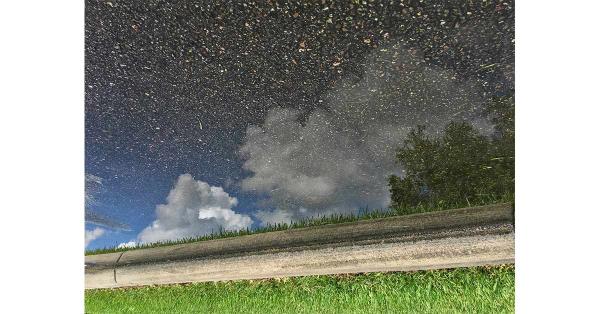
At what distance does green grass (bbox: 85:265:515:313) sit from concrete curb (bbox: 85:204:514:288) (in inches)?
1.4

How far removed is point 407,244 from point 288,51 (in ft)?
2.48

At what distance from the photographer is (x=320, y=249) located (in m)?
1.37

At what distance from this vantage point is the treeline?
4.00 feet

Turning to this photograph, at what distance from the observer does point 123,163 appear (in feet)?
5.41

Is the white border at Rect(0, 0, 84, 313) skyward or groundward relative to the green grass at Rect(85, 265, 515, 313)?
skyward

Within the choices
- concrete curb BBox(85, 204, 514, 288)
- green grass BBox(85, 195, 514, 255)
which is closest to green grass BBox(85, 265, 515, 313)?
concrete curb BBox(85, 204, 514, 288)

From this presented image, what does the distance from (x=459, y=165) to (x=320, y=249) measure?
0.53 meters

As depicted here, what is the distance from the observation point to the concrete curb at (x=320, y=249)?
121cm
